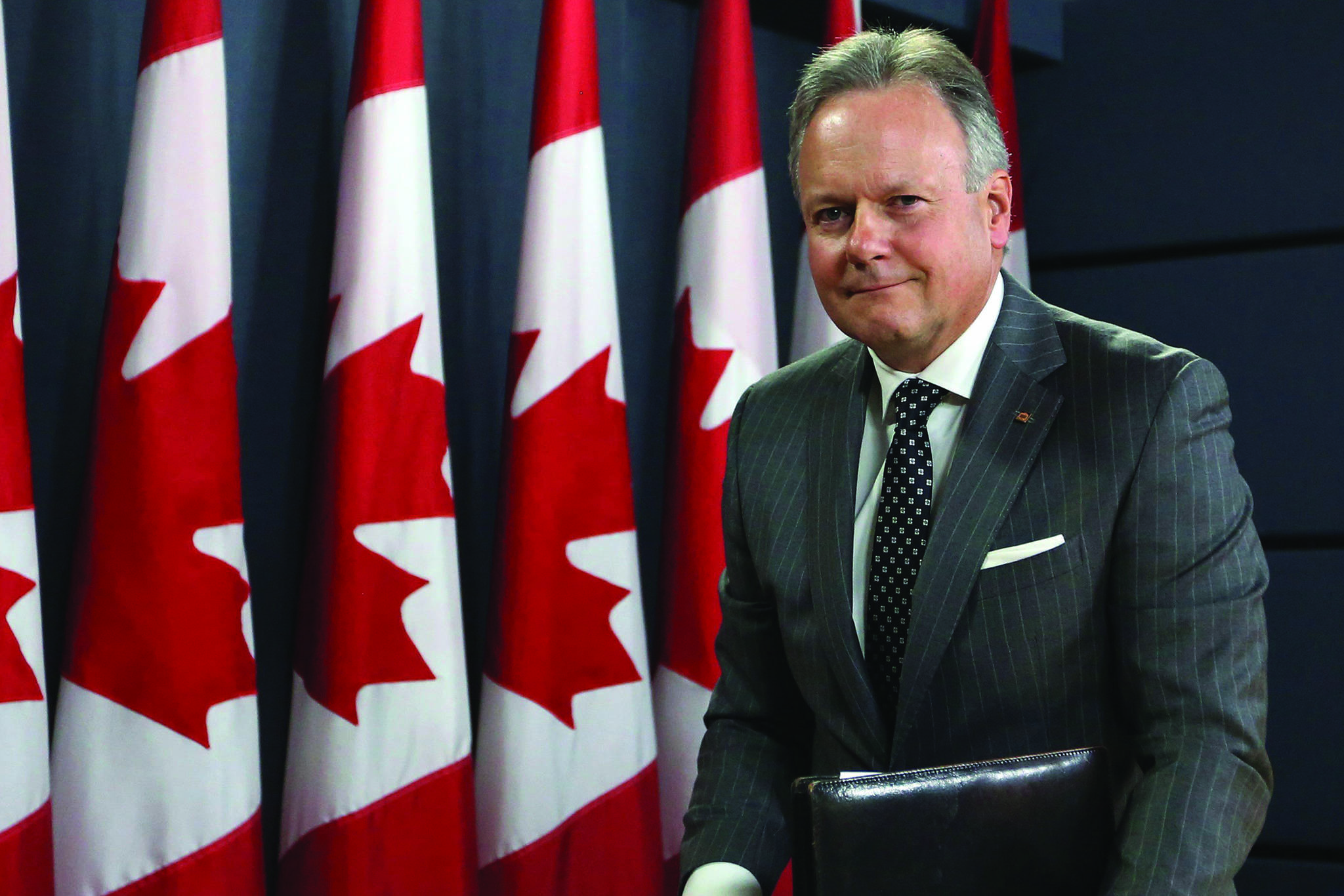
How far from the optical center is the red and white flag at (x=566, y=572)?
2234 millimetres

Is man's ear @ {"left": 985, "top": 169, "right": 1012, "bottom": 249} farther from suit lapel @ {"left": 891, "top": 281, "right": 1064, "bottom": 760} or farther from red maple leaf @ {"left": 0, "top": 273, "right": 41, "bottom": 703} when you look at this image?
red maple leaf @ {"left": 0, "top": 273, "right": 41, "bottom": 703}

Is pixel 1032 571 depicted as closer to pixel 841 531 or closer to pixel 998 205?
pixel 841 531

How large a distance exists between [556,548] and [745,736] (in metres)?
0.91

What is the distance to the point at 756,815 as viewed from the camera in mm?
1329

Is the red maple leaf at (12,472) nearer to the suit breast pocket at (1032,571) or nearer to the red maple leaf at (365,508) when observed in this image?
the red maple leaf at (365,508)

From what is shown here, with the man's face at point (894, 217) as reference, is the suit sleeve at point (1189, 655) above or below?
below

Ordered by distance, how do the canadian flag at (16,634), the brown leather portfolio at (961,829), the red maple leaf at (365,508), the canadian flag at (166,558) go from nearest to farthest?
the brown leather portfolio at (961,829) < the canadian flag at (16,634) < the canadian flag at (166,558) < the red maple leaf at (365,508)

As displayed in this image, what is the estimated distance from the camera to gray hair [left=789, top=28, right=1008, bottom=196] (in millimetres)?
1291

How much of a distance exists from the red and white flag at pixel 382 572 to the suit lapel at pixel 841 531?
842 mm

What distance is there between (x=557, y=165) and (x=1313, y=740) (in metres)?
2.23

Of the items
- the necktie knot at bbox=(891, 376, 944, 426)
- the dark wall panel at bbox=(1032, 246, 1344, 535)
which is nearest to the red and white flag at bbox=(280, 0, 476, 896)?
the necktie knot at bbox=(891, 376, 944, 426)

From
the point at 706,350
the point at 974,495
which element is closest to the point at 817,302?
the point at 706,350

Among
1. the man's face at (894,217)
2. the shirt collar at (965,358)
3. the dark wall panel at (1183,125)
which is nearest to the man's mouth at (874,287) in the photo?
the man's face at (894,217)

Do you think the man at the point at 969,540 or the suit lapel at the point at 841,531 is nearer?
the man at the point at 969,540
